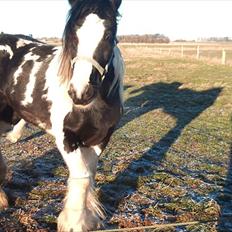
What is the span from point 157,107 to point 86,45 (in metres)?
10.1

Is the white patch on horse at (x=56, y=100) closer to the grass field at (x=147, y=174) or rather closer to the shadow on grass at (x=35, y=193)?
the shadow on grass at (x=35, y=193)

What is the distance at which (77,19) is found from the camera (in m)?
3.72

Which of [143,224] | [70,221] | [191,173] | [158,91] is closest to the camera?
[70,221]

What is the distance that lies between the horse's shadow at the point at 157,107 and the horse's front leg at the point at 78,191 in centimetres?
61

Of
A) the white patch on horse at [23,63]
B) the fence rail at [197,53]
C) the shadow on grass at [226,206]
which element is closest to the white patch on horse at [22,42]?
the white patch on horse at [23,63]

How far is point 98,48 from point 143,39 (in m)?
71.4

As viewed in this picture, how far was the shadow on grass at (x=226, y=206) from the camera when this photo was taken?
484 cm

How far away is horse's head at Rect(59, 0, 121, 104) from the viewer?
3613mm

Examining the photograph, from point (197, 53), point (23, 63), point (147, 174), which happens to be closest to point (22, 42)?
point (23, 63)

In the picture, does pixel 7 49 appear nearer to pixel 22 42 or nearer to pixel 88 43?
pixel 22 42

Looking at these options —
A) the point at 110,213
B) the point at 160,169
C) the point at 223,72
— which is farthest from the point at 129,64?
the point at 110,213

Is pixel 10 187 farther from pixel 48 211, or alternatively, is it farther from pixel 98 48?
pixel 98 48

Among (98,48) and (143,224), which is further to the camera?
(143,224)

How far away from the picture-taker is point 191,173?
6.87 meters
